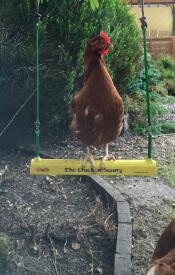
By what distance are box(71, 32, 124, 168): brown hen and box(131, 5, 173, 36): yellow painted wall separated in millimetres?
8974

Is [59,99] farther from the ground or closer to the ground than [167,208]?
farther from the ground

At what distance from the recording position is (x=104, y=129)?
10.7 feet

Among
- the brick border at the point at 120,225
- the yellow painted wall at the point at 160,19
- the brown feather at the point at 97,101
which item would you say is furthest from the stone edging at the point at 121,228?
the yellow painted wall at the point at 160,19

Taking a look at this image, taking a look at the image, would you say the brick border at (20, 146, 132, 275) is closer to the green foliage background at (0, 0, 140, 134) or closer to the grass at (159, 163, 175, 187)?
the grass at (159, 163, 175, 187)

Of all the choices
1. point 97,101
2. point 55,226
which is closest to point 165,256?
point 97,101

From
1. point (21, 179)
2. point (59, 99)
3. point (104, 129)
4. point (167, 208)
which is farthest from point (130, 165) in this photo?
point (59, 99)

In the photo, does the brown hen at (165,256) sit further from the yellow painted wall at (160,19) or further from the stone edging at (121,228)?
the yellow painted wall at (160,19)

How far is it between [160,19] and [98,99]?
942cm

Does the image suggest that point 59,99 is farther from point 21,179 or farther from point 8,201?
point 8,201

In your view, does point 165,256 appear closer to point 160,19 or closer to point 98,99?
point 98,99

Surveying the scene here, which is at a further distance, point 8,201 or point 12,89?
point 12,89

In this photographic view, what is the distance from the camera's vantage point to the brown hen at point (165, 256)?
2633 mm

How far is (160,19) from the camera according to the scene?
39.7ft

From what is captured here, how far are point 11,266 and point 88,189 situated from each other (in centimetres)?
126
